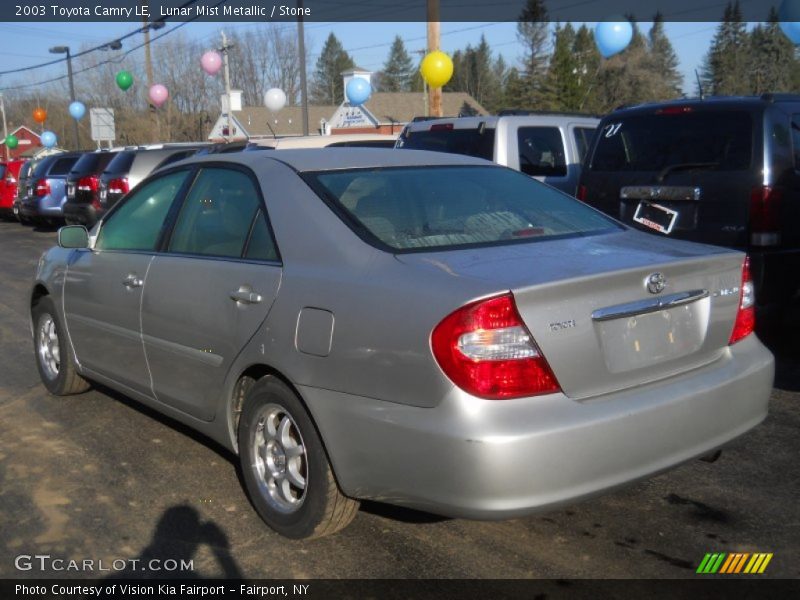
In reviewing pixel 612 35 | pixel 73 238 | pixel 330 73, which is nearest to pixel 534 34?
pixel 330 73

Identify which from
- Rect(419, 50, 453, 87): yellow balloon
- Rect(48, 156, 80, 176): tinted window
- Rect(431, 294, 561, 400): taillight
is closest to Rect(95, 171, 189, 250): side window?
Rect(431, 294, 561, 400): taillight

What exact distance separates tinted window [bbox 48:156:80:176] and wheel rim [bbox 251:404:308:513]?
1812cm

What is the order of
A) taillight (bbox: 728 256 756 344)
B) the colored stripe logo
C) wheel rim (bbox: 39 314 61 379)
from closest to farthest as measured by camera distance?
the colored stripe logo → taillight (bbox: 728 256 756 344) → wheel rim (bbox: 39 314 61 379)

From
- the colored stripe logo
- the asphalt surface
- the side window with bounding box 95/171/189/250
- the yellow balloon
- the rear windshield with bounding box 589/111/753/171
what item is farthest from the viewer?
the yellow balloon

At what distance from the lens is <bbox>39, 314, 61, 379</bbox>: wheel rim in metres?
5.75

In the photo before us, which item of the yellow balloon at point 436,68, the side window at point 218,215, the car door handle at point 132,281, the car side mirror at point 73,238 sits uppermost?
the yellow balloon at point 436,68

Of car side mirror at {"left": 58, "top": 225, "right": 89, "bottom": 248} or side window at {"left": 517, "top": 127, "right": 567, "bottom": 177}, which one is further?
side window at {"left": 517, "top": 127, "right": 567, "bottom": 177}

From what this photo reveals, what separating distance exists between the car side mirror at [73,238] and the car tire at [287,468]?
2.05m

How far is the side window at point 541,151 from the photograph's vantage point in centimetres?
915

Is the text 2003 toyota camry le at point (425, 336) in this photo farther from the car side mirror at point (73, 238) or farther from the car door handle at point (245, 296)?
the car side mirror at point (73, 238)

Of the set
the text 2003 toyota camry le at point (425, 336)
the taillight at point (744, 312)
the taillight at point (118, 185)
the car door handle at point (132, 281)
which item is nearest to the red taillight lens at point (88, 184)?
the taillight at point (118, 185)

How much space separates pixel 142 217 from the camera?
15.9 feet

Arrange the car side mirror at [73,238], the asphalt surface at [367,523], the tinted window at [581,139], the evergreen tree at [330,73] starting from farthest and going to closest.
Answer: the evergreen tree at [330,73], the tinted window at [581,139], the car side mirror at [73,238], the asphalt surface at [367,523]

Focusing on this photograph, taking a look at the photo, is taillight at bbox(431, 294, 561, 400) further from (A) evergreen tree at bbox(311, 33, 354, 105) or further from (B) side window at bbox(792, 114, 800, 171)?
(A) evergreen tree at bbox(311, 33, 354, 105)
